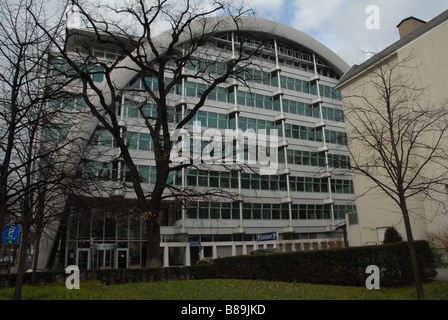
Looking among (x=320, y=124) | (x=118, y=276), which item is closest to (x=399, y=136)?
(x=118, y=276)

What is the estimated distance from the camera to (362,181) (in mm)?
26406

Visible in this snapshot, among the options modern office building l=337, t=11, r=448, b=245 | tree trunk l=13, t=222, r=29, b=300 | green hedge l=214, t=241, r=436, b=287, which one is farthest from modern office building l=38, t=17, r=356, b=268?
tree trunk l=13, t=222, r=29, b=300

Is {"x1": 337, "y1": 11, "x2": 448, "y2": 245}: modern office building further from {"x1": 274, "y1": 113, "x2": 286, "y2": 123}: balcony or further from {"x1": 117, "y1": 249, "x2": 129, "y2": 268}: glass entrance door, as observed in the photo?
{"x1": 117, "y1": 249, "x2": 129, "y2": 268}: glass entrance door

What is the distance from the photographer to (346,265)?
40.3ft

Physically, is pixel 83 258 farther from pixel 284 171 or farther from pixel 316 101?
pixel 316 101

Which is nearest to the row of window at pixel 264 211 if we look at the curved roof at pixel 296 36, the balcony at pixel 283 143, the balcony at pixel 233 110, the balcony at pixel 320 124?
the balcony at pixel 283 143

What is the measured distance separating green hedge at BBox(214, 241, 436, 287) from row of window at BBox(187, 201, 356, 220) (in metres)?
19.9

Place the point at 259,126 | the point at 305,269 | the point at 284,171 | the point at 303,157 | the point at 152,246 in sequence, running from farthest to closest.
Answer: the point at 303,157 → the point at 259,126 → the point at 284,171 → the point at 152,246 → the point at 305,269

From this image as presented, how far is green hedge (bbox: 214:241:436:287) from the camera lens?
11.4 meters

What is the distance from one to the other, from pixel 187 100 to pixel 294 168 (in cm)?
1552

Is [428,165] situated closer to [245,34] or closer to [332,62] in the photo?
[245,34]

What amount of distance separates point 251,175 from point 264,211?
4.29m

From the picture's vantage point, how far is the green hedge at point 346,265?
1143cm
